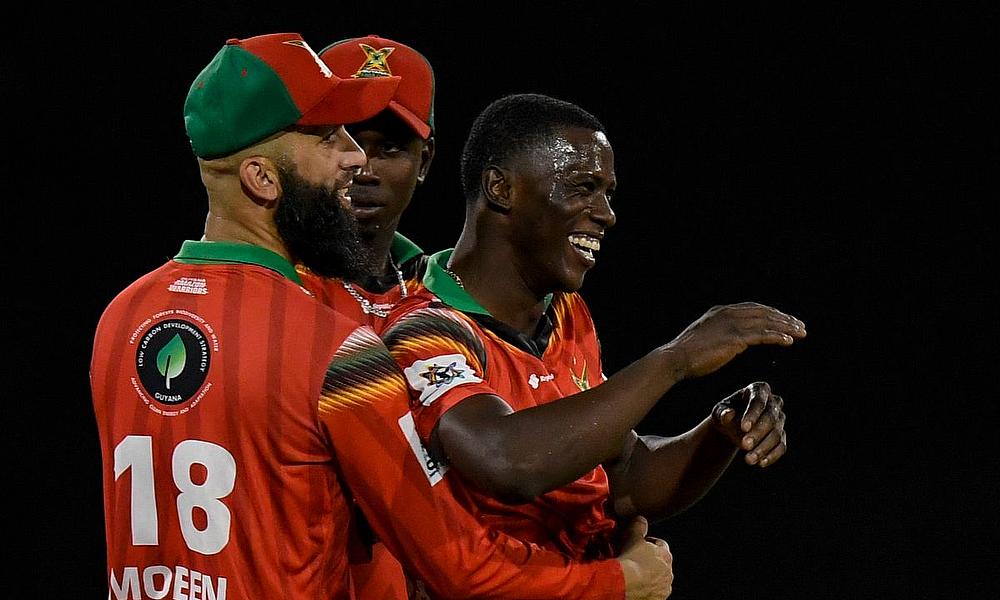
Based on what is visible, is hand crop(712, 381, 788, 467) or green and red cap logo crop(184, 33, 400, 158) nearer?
green and red cap logo crop(184, 33, 400, 158)

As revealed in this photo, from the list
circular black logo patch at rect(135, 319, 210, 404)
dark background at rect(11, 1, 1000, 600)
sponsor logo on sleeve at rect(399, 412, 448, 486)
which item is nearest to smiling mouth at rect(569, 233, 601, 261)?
sponsor logo on sleeve at rect(399, 412, 448, 486)

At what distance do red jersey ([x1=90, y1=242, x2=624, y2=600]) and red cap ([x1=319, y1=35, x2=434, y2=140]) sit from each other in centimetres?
66

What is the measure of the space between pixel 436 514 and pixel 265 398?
233 millimetres

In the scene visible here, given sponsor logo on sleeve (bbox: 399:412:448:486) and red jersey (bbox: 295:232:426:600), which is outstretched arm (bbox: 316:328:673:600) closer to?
sponsor logo on sleeve (bbox: 399:412:448:486)

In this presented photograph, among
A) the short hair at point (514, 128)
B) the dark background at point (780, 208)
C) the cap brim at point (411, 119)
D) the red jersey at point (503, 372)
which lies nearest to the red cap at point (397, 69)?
the cap brim at point (411, 119)

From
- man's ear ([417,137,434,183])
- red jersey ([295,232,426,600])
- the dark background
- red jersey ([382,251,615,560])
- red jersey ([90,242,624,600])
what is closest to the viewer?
red jersey ([90,242,624,600])

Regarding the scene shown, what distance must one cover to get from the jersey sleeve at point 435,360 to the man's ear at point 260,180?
10.1 inches

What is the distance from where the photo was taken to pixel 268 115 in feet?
4.75

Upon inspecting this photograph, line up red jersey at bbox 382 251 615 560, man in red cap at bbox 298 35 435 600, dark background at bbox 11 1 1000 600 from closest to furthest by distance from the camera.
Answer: red jersey at bbox 382 251 615 560 < man in red cap at bbox 298 35 435 600 < dark background at bbox 11 1 1000 600

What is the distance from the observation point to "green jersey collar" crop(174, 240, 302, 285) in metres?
1.43

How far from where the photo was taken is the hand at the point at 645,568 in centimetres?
167

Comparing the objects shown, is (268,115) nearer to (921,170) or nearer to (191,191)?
(191,191)

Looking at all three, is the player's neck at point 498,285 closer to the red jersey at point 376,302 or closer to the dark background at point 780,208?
the red jersey at point 376,302

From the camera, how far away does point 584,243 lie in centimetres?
184
